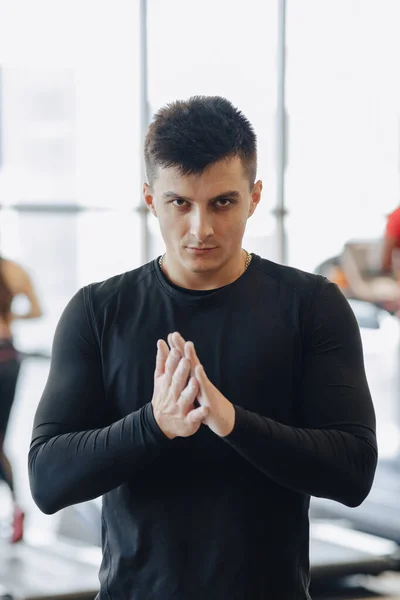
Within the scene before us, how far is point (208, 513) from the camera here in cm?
118

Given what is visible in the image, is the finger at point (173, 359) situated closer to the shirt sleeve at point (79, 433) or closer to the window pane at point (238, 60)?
the shirt sleeve at point (79, 433)

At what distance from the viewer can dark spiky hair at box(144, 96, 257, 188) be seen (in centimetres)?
119

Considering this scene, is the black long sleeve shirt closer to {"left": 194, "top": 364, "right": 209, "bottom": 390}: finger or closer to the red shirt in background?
{"left": 194, "top": 364, "right": 209, "bottom": 390}: finger

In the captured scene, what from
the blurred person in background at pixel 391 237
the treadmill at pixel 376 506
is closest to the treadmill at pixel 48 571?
the treadmill at pixel 376 506

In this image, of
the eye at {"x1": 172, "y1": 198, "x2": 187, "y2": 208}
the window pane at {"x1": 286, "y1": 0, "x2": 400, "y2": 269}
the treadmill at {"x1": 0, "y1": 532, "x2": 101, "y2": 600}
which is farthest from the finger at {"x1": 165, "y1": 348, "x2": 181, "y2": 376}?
the window pane at {"x1": 286, "y1": 0, "x2": 400, "y2": 269}

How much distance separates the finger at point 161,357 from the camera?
3.77 feet

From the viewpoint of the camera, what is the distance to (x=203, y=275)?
48.9 inches

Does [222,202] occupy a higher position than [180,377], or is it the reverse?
[222,202]

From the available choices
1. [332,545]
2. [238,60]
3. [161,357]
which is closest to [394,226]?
[332,545]

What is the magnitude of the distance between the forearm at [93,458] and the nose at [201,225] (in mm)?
254

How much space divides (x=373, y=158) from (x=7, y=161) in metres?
2.05

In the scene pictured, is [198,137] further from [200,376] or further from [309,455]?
[309,455]

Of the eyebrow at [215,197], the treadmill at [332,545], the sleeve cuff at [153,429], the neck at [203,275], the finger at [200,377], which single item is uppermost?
the eyebrow at [215,197]

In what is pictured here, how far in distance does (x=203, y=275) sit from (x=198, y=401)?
210mm
